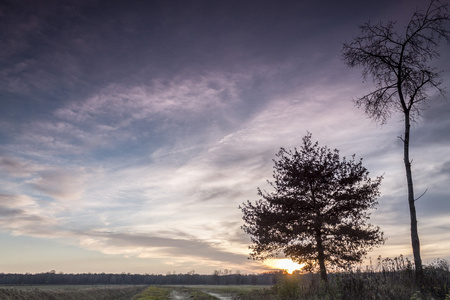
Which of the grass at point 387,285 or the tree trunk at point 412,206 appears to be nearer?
the grass at point 387,285

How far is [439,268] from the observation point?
11.9m

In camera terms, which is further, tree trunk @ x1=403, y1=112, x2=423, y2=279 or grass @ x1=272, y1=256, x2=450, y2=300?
tree trunk @ x1=403, y1=112, x2=423, y2=279

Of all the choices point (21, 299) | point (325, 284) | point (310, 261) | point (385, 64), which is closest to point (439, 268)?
point (325, 284)

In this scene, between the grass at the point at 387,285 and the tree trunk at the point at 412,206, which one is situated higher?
the tree trunk at the point at 412,206

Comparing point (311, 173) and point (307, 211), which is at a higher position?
point (311, 173)

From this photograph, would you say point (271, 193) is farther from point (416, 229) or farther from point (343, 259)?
point (416, 229)

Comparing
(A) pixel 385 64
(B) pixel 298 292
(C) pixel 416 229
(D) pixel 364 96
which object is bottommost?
(B) pixel 298 292

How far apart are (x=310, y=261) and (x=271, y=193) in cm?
520

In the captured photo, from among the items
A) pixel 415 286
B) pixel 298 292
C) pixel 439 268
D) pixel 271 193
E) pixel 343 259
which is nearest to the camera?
pixel 415 286

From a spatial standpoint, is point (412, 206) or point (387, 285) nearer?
point (387, 285)

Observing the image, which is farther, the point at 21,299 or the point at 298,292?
the point at 21,299

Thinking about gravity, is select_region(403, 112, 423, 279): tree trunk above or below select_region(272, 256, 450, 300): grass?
above

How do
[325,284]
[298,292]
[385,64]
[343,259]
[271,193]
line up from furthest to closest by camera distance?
[271,193] < [343,259] < [385,64] < [298,292] < [325,284]

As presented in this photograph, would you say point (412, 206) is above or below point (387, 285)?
above
